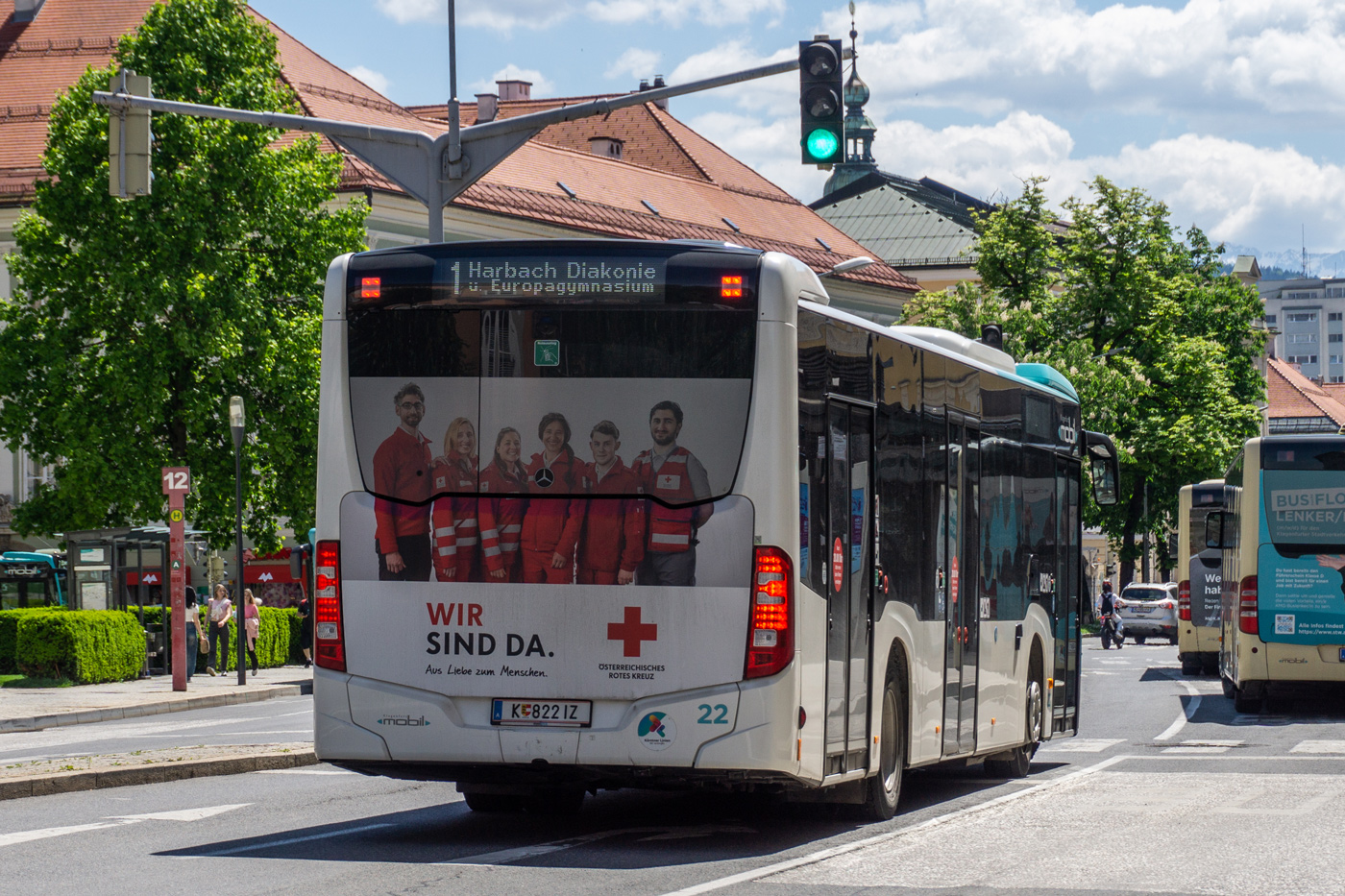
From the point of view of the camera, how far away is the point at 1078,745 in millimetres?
19719

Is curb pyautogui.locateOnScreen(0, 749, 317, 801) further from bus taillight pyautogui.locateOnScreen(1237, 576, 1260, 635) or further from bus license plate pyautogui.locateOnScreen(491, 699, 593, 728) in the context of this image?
bus taillight pyautogui.locateOnScreen(1237, 576, 1260, 635)

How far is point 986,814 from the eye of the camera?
12.8 m

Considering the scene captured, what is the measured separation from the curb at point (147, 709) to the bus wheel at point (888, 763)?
1451 centimetres

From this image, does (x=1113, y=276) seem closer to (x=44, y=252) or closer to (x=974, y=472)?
(x=44, y=252)

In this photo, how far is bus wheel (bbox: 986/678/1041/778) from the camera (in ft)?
52.3

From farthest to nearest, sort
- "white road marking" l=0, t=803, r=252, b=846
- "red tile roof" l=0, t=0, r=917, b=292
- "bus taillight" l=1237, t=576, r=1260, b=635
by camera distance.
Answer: "red tile roof" l=0, t=0, r=917, b=292 → "bus taillight" l=1237, t=576, r=1260, b=635 → "white road marking" l=0, t=803, r=252, b=846

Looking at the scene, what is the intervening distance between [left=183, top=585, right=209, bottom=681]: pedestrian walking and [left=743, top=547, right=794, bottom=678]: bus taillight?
81.3ft

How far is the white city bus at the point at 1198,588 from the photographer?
35375 mm

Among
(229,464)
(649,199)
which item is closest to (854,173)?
(649,199)

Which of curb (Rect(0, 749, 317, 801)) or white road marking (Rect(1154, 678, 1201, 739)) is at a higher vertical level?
curb (Rect(0, 749, 317, 801))

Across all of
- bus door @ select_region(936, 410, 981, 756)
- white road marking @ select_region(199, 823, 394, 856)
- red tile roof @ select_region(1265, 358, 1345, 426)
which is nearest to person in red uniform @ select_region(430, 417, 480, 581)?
white road marking @ select_region(199, 823, 394, 856)

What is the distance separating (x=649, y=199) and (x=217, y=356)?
3188cm

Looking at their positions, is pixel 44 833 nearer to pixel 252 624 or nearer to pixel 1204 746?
pixel 1204 746

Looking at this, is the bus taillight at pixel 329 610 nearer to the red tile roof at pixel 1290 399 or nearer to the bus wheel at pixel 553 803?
the bus wheel at pixel 553 803
